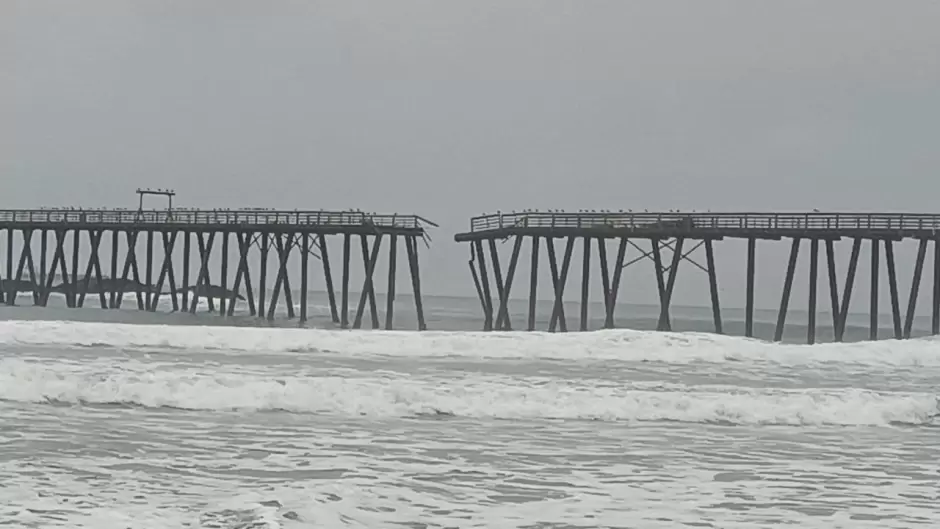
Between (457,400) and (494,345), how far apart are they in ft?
30.9

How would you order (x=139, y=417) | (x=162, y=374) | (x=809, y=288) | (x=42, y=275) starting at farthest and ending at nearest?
(x=42, y=275), (x=809, y=288), (x=162, y=374), (x=139, y=417)

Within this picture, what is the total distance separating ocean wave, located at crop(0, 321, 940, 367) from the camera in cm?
2288

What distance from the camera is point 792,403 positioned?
14664 millimetres

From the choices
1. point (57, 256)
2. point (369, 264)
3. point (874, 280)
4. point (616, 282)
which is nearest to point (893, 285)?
point (874, 280)

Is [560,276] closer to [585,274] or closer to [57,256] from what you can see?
[585,274]

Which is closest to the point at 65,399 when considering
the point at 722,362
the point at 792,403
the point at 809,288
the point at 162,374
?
the point at 162,374

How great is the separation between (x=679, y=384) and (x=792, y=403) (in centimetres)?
293

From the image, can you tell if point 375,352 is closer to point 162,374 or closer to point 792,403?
point 162,374

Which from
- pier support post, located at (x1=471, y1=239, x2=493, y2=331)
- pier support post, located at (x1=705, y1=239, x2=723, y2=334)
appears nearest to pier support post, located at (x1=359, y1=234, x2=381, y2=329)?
pier support post, located at (x1=471, y1=239, x2=493, y2=331)

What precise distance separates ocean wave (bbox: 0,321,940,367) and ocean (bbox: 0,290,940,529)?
47 centimetres

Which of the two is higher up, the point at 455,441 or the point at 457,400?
the point at 457,400

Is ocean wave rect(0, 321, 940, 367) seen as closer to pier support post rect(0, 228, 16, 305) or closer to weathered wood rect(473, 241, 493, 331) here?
weathered wood rect(473, 241, 493, 331)

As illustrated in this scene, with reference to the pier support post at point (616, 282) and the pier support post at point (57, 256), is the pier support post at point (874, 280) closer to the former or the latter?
the pier support post at point (616, 282)

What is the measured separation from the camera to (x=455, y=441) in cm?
1133
